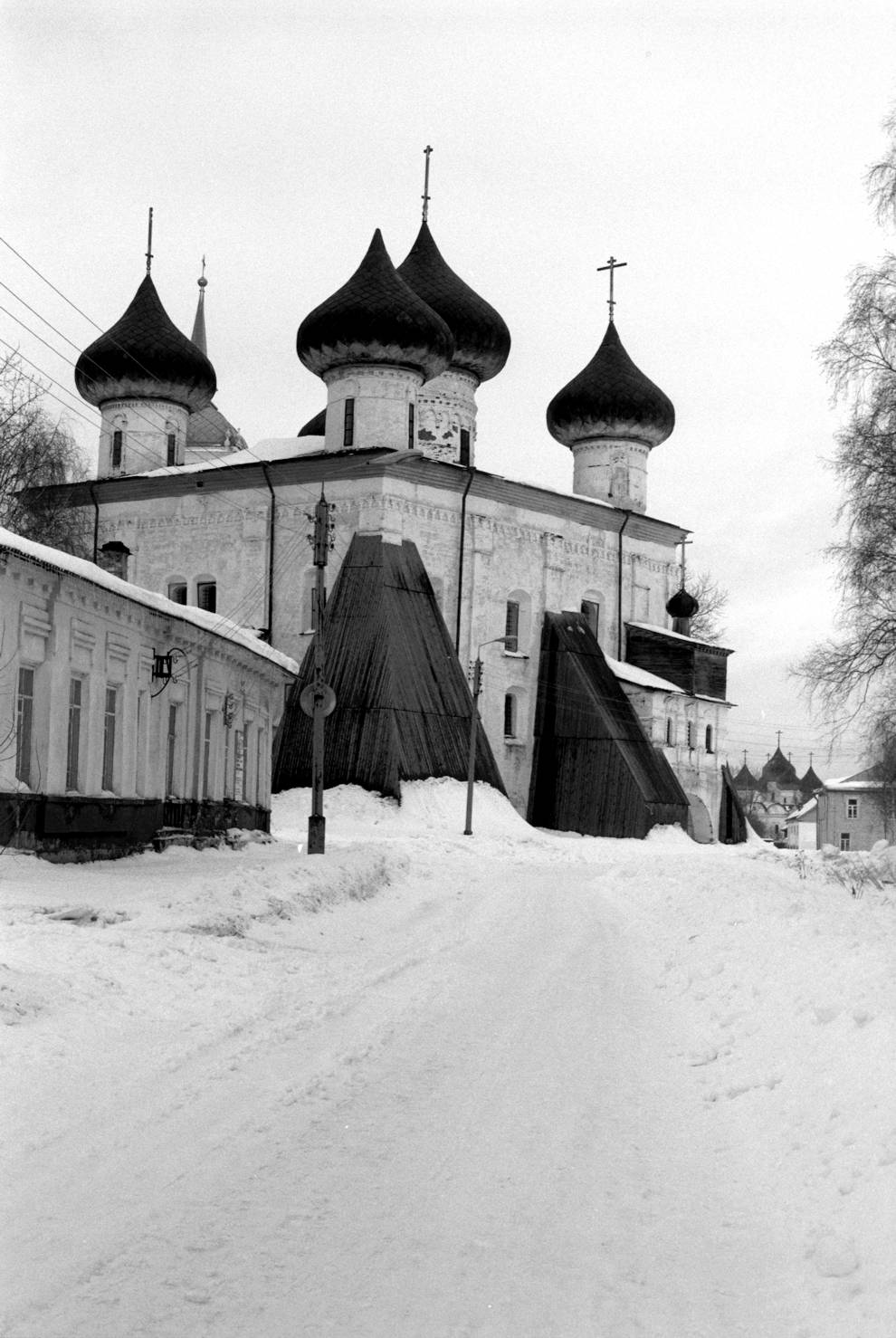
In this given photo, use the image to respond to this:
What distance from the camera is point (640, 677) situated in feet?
174

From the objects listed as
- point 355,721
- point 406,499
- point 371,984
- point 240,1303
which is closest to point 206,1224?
point 240,1303

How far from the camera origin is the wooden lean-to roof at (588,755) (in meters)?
48.3

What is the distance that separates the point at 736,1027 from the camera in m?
9.21

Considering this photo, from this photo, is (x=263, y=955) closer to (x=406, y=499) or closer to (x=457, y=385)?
(x=406, y=499)

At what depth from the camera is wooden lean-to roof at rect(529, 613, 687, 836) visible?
4831cm

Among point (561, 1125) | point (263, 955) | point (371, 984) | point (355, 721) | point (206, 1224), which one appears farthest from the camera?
point (355, 721)

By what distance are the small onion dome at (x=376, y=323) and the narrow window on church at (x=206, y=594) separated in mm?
8193

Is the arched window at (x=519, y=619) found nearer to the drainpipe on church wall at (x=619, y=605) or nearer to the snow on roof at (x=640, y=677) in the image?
the snow on roof at (x=640, y=677)

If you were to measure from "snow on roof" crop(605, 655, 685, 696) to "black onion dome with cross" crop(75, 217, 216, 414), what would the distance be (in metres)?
16.7

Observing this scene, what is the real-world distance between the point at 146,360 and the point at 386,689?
15.3 metres

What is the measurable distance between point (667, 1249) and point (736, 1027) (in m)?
4.41

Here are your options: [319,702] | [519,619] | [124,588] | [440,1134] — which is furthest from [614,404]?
[440,1134]

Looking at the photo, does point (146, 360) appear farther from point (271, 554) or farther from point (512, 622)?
point (512, 622)

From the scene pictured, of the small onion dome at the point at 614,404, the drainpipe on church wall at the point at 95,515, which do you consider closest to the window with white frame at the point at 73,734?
the drainpipe on church wall at the point at 95,515
